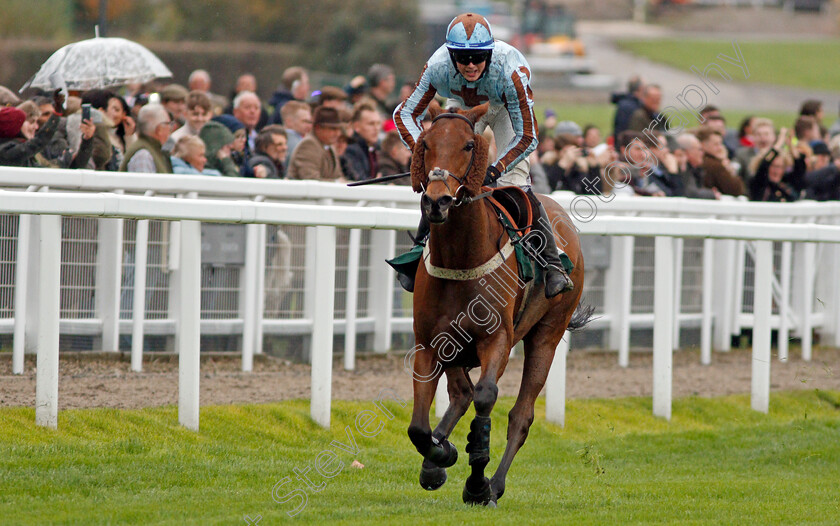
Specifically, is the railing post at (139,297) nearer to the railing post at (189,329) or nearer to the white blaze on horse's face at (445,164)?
the railing post at (189,329)

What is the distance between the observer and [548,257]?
660 centimetres

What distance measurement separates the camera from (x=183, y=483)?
602 cm

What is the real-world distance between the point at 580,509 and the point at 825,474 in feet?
7.05

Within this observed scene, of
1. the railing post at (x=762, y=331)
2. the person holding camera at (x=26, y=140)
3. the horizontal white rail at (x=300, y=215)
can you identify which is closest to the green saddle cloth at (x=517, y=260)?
the horizontal white rail at (x=300, y=215)

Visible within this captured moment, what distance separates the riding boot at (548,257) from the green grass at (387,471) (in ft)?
3.45

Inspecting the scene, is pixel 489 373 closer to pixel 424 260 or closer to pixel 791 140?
pixel 424 260

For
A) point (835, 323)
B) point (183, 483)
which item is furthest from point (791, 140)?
point (183, 483)

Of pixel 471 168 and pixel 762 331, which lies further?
pixel 762 331

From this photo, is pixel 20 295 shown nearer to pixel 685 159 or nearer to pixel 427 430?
pixel 427 430

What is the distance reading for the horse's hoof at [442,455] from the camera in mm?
5969

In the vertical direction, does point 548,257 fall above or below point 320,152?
below

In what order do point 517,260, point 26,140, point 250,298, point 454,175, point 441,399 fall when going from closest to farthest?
point 454,175 < point 517,260 < point 441,399 < point 250,298 < point 26,140

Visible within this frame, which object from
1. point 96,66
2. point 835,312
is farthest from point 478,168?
point 835,312

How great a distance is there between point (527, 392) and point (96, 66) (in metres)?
5.19
